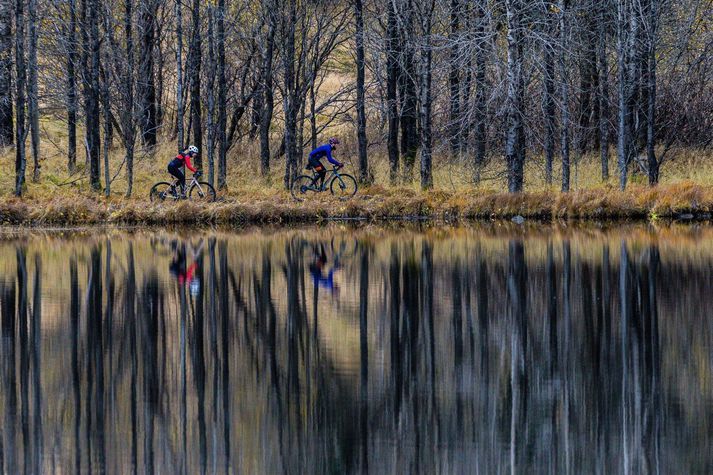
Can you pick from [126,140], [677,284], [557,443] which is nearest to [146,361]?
[557,443]

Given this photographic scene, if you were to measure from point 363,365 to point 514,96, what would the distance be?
64.9 feet

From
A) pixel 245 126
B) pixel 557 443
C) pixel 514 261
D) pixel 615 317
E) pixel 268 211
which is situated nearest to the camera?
pixel 557 443

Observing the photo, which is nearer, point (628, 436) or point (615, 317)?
point (628, 436)

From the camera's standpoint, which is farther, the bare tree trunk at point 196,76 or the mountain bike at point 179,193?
the bare tree trunk at point 196,76

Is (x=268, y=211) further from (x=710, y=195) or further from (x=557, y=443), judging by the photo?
(x=557, y=443)

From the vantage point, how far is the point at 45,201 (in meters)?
33.7

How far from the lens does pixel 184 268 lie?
70.4ft

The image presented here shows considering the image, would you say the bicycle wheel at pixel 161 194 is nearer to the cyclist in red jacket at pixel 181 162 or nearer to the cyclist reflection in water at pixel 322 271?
Result: the cyclist in red jacket at pixel 181 162

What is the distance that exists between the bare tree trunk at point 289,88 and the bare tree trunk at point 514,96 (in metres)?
7.25

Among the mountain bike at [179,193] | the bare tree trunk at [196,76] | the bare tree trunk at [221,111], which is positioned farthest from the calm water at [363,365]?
the bare tree trunk at [196,76]

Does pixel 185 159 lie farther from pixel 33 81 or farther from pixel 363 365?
pixel 363 365

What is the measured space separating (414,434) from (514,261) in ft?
39.9

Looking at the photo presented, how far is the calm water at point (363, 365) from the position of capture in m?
9.09

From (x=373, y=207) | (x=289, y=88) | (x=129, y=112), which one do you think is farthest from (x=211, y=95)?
(x=373, y=207)
